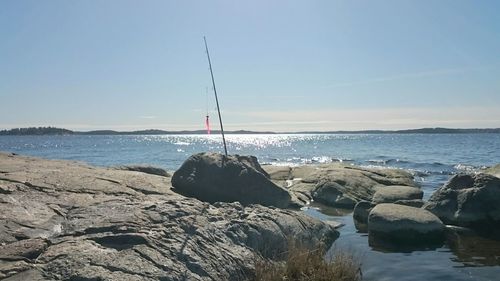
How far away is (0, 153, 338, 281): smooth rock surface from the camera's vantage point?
5578 millimetres

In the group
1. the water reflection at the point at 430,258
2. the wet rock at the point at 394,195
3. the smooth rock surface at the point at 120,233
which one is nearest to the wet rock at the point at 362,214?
the water reflection at the point at 430,258

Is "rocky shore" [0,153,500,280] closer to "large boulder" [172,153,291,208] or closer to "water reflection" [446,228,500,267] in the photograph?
"large boulder" [172,153,291,208]

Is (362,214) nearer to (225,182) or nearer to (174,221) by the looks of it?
(225,182)

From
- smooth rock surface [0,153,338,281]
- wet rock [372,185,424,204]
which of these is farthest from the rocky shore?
wet rock [372,185,424,204]

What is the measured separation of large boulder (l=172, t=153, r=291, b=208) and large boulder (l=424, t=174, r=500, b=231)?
468 cm

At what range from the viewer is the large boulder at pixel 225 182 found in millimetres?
12320

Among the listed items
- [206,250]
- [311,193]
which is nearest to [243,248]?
[206,250]

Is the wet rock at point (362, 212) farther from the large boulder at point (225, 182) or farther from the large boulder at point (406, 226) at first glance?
the large boulder at point (225, 182)

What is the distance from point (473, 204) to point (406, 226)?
10.3 ft

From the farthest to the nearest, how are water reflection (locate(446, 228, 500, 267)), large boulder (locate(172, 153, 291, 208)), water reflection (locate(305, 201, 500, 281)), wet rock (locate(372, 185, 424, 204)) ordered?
wet rock (locate(372, 185, 424, 204)), large boulder (locate(172, 153, 291, 208)), water reflection (locate(446, 228, 500, 267)), water reflection (locate(305, 201, 500, 281))

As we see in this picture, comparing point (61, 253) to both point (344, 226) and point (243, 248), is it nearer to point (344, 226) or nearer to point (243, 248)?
point (243, 248)

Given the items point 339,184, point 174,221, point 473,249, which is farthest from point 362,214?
point 174,221

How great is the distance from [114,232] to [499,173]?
1711cm

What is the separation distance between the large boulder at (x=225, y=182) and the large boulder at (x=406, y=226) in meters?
3.02
